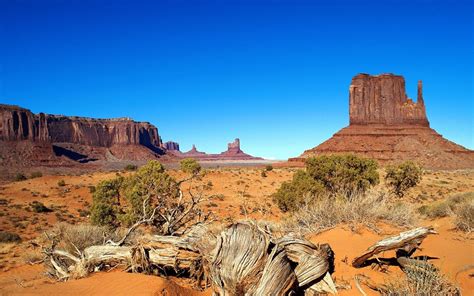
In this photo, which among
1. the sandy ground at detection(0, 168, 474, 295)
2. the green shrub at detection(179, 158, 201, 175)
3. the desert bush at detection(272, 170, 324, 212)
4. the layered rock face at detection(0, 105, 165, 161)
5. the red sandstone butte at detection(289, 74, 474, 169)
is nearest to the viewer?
the sandy ground at detection(0, 168, 474, 295)

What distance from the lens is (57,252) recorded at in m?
7.24

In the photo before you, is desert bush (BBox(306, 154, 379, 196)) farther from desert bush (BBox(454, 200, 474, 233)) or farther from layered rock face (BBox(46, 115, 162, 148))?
layered rock face (BBox(46, 115, 162, 148))

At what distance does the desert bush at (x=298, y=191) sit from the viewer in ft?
61.5

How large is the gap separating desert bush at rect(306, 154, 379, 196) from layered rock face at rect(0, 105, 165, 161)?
107 metres

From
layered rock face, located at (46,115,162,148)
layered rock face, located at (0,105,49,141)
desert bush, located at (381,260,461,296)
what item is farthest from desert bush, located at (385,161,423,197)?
layered rock face, located at (46,115,162,148)

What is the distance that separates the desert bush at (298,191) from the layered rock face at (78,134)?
106447 mm

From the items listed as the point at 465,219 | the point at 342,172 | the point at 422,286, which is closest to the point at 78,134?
the point at 342,172

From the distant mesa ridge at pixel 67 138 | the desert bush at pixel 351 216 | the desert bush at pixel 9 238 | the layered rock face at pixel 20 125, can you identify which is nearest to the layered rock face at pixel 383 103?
the distant mesa ridge at pixel 67 138

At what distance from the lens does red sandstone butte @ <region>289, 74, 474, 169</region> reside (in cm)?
8031

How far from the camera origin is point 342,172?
2122 cm

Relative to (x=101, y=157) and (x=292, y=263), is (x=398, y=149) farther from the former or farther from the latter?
(x=101, y=157)

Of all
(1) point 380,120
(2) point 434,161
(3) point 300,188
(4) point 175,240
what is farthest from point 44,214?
(1) point 380,120

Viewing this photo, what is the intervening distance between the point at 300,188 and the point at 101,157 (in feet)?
468

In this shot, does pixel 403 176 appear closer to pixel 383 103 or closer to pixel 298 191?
pixel 298 191
